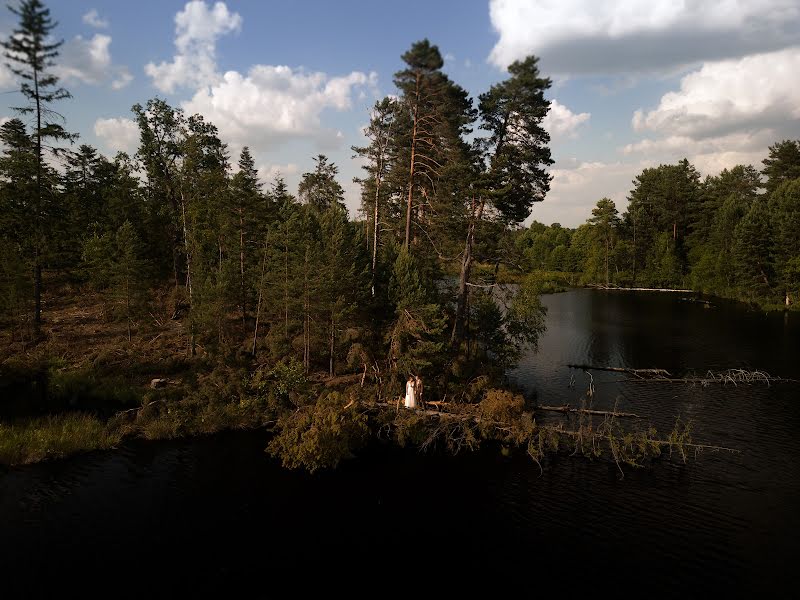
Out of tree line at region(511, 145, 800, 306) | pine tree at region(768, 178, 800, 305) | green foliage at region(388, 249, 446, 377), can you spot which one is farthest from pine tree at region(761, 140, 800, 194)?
green foliage at region(388, 249, 446, 377)

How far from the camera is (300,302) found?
103ft

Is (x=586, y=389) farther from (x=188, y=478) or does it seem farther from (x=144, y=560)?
(x=144, y=560)

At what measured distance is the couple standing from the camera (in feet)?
90.5

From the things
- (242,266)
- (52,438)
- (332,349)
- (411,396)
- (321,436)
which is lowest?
(52,438)

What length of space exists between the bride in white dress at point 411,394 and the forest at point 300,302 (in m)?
1.00

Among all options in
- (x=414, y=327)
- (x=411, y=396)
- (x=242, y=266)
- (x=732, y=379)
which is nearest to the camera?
(x=414, y=327)

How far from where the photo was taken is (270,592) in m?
15.0

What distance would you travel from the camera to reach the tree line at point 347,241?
2936cm

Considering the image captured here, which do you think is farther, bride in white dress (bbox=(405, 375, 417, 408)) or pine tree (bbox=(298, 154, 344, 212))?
pine tree (bbox=(298, 154, 344, 212))

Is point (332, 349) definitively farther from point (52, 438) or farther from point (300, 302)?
point (52, 438)

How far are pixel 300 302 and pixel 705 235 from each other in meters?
101

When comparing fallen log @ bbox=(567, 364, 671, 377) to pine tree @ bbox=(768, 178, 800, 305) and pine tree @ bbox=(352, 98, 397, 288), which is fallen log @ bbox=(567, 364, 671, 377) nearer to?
pine tree @ bbox=(352, 98, 397, 288)

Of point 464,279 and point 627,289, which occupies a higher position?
point 464,279

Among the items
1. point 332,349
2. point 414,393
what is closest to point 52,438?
point 332,349
